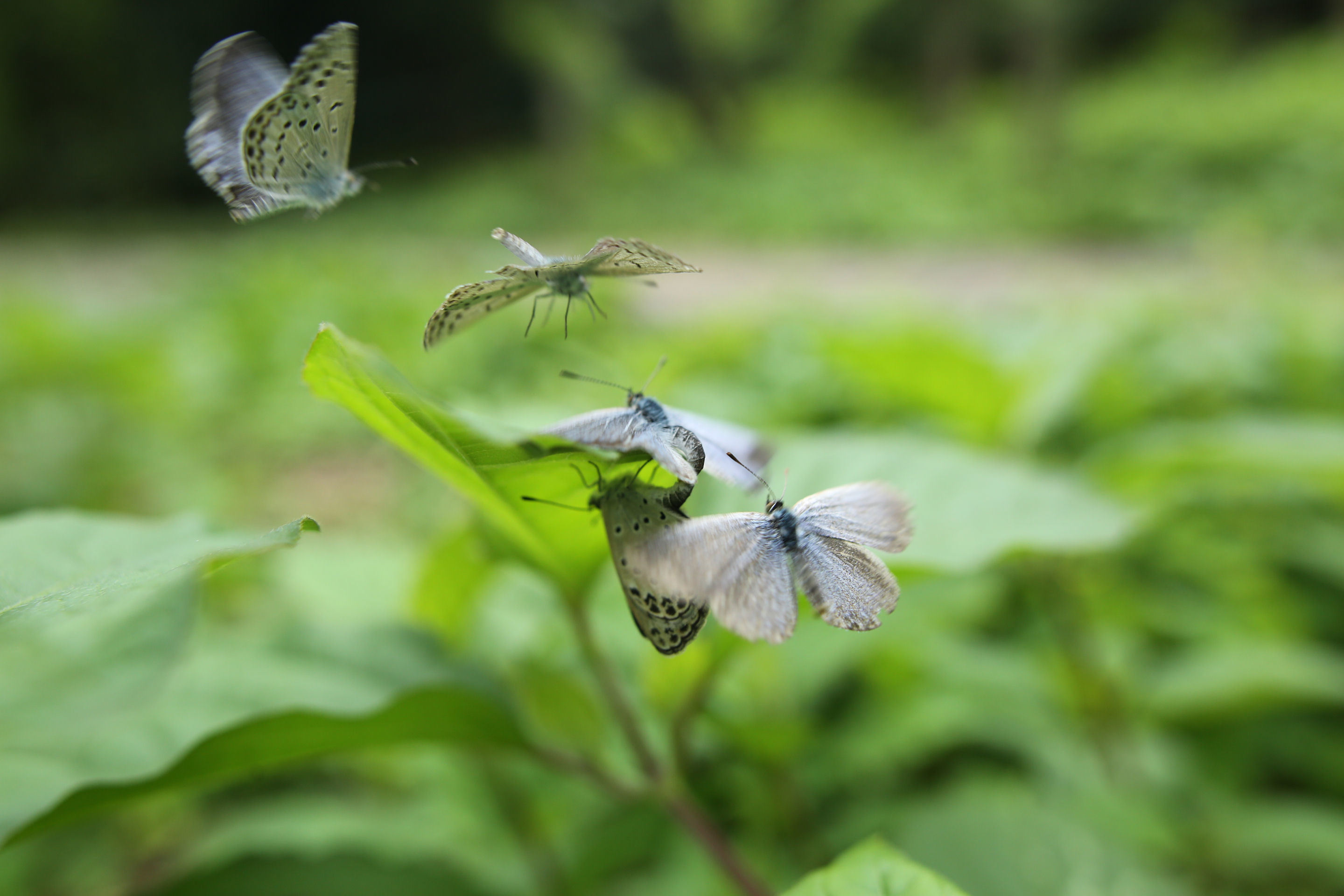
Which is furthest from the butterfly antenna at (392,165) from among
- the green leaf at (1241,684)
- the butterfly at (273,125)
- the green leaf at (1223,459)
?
the green leaf at (1241,684)

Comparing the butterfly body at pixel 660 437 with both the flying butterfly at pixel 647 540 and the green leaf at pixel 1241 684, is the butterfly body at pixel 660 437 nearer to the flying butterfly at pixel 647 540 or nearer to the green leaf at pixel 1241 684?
the flying butterfly at pixel 647 540

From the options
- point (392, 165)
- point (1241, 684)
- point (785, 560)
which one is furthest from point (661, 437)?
point (1241, 684)

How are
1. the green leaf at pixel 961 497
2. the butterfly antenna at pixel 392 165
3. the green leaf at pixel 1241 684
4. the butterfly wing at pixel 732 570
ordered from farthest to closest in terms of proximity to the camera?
1. the green leaf at pixel 1241 684
2. the green leaf at pixel 961 497
3. the butterfly antenna at pixel 392 165
4. the butterfly wing at pixel 732 570

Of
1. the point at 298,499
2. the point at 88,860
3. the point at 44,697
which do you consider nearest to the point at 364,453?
the point at 298,499

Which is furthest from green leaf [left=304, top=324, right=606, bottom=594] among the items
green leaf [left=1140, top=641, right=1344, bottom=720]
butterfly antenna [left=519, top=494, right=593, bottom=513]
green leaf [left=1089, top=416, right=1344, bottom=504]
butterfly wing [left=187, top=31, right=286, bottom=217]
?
green leaf [left=1140, top=641, right=1344, bottom=720]

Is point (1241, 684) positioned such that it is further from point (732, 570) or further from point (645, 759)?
point (732, 570)

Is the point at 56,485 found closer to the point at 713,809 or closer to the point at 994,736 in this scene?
the point at 713,809

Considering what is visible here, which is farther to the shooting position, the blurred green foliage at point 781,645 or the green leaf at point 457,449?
the blurred green foliage at point 781,645
